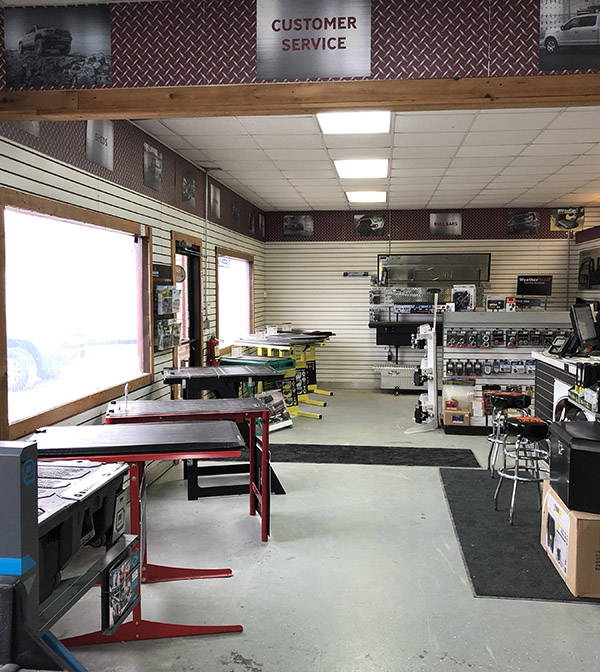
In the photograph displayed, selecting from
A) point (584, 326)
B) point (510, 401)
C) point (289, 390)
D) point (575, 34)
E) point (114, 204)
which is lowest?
point (289, 390)

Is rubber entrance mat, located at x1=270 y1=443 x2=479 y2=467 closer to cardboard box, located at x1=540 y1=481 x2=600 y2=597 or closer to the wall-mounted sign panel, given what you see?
cardboard box, located at x1=540 y1=481 x2=600 y2=597

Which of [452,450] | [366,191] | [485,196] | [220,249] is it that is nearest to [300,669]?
[452,450]

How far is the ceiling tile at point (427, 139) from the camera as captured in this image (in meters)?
6.33

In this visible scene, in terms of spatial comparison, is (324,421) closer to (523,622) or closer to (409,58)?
(523,622)

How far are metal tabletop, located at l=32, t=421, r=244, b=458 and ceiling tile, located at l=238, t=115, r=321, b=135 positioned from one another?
3183 mm

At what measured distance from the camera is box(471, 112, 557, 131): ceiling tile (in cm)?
562

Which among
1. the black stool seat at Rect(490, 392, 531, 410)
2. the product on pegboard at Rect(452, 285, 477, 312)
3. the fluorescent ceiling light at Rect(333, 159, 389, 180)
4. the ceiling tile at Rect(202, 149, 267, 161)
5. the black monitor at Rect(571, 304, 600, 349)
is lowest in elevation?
the black stool seat at Rect(490, 392, 531, 410)

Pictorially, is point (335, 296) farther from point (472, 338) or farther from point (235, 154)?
point (235, 154)

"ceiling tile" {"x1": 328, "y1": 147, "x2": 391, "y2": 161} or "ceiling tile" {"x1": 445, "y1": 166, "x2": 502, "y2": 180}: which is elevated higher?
"ceiling tile" {"x1": 445, "y1": 166, "x2": 502, "y2": 180}

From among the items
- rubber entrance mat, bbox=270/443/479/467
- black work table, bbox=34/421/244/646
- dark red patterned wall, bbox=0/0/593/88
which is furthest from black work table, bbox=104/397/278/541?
dark red patterned wall, bbox=0/0/593/88

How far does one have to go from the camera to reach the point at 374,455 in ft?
23.1

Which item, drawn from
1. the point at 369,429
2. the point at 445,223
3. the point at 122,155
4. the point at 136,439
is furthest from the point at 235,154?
the point at 445,223

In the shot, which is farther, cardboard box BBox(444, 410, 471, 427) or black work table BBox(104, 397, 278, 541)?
cardboard box BBox(444, 410, 471, 427)

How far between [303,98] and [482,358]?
221 inches
